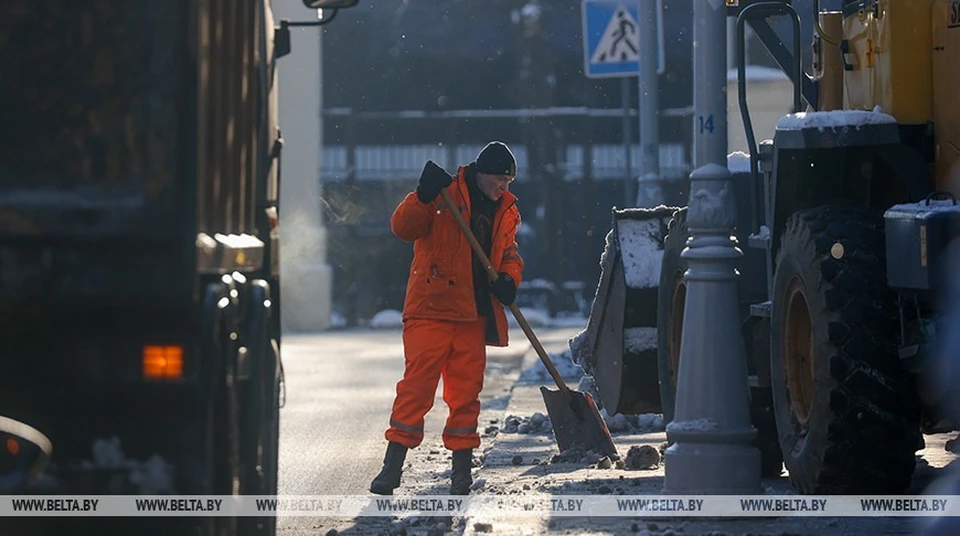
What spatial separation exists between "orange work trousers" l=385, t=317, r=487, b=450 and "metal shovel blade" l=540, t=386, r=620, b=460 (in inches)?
46.9

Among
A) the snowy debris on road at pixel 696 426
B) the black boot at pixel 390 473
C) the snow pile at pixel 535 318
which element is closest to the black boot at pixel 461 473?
the black boot at pixel 390 473

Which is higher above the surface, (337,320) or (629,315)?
(629,315)

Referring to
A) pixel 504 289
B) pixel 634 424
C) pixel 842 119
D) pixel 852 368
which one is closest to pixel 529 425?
pixel 634 424

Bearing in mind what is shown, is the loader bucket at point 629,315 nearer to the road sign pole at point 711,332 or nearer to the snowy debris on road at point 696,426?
the road sign pole at point 711,332

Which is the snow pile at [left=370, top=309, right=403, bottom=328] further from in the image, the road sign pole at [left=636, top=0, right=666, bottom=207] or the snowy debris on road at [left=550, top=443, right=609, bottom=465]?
the snowy debris on road at [left=550, top=443, right=609, bottom=465]

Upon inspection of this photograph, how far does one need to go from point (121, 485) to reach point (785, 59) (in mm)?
4941

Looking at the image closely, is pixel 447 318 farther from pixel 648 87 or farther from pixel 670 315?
pixel 648 87

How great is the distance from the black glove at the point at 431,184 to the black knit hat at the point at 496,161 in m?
0.23

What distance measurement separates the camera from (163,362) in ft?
17.9

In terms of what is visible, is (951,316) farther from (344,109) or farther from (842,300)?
(344,109)

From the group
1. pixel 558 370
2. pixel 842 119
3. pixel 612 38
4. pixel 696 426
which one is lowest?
pixel 558 370

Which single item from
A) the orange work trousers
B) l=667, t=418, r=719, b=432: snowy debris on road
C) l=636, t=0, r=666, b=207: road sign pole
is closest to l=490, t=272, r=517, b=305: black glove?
the orange work trousers

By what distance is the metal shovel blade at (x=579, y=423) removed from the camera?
10258mm

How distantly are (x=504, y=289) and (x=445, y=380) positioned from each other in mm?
496
